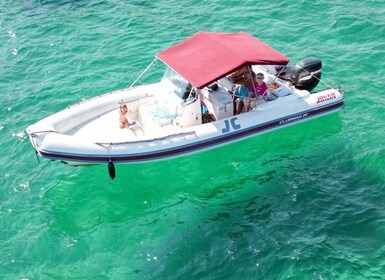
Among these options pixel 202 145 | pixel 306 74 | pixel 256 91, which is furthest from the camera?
pixel 306 74

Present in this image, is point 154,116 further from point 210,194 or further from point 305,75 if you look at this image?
point 305,75

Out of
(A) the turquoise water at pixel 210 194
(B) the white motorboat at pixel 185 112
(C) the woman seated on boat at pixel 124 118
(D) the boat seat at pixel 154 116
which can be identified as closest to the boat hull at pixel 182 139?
(B) the white motorboat at pixel 185 112

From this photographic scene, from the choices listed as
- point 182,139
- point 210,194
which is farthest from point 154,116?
point 210,194

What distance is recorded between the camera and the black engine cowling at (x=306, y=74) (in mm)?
15219

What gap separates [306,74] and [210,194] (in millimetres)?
5132

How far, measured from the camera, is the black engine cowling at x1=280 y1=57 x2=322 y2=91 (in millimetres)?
15219

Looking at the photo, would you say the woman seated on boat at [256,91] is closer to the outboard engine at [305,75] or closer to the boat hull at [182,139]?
the boat hull at [182,139]

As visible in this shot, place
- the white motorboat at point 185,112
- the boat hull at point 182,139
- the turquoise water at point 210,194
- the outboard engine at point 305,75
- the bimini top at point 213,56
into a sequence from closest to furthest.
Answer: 1. the turquoise water at point 210,194
2. the boat hull at point 182,139
3. the white motorboat at point 185,112
4. the bimini top at point 213,56
5. the outboard engine at point 305,75

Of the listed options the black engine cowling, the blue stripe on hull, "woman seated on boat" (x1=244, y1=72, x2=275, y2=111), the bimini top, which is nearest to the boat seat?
the blue stripe on hull

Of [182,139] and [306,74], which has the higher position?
[306,74]

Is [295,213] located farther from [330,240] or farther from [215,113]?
[215,113]

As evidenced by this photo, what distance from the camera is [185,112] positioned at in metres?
13.6

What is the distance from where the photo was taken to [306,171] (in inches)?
542

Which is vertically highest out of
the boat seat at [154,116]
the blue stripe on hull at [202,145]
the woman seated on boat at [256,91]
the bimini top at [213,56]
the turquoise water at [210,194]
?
the bimini top at [213,56]
